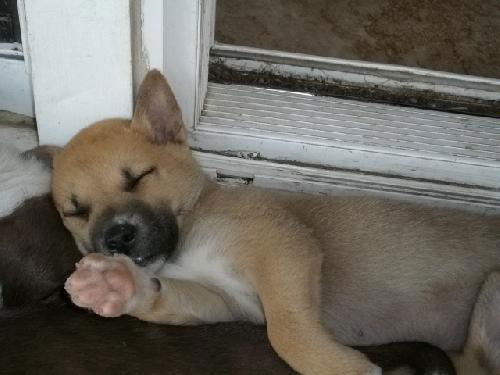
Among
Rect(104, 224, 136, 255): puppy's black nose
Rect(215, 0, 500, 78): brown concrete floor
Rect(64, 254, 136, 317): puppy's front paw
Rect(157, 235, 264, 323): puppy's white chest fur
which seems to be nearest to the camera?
Rect(64, 254, 136, 317): puppy's front paw

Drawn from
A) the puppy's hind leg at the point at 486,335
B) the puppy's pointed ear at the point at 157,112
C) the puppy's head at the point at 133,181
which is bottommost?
the puppy's hind leg at the point at 486,335

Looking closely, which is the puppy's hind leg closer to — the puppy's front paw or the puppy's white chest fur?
the puppy's white chest fur

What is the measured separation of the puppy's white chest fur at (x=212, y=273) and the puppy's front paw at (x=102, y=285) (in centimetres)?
26

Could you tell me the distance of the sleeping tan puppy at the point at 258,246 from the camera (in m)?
2.01

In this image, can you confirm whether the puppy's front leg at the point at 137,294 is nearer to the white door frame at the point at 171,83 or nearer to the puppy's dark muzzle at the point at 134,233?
the puppy's dark muzzle at the point at 134,233

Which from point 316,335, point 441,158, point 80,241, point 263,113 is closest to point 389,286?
point 316,335

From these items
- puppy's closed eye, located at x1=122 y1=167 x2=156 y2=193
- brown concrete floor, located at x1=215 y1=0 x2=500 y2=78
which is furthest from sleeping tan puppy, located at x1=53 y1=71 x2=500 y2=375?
brown concrete floor, located at x1=215 y1=0 x2=500 y2=78

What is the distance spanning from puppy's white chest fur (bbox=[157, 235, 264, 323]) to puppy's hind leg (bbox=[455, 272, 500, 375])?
1.95 ft

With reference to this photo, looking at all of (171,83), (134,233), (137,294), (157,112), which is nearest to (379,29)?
(171,83)

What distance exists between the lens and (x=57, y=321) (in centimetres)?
191

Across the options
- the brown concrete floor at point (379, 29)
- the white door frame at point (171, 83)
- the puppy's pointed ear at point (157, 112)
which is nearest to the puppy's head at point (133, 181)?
the puppy's pointed ear at point (157, 112)

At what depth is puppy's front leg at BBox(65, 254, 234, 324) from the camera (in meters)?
1.82

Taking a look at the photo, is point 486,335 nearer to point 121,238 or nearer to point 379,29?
point 121,238

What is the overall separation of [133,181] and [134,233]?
184 millimetres
